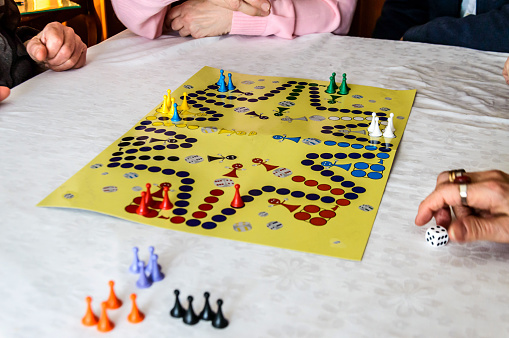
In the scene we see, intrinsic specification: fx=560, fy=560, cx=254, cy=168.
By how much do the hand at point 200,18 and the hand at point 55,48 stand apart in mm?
345

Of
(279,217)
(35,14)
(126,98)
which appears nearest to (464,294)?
(279,217)

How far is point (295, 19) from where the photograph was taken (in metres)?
1.63

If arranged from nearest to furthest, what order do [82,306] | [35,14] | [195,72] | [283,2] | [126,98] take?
[82,306], [126,98], [195,72], [283,2], [35,14]

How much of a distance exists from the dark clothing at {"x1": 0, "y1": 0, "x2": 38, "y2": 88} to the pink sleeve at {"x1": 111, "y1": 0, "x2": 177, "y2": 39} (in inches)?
11.1

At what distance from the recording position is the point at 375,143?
1032mm

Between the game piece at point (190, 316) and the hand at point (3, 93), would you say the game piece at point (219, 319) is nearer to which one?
the game piece at point (190, 316)

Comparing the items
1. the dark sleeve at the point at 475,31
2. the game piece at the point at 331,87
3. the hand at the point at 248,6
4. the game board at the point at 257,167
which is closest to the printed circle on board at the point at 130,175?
the game board at the point at 257,167

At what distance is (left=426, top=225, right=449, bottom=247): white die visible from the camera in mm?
745

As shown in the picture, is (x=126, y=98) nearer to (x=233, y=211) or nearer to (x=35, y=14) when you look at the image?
(x=233, y=211)

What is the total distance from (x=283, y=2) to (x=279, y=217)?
986 mm

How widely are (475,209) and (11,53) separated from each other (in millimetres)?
1125

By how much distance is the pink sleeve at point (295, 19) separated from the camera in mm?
1604

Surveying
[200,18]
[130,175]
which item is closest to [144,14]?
[200,18]

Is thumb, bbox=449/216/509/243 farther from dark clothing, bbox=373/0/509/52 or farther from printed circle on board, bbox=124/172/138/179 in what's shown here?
dark clothing, bbox=373/0/509/52
